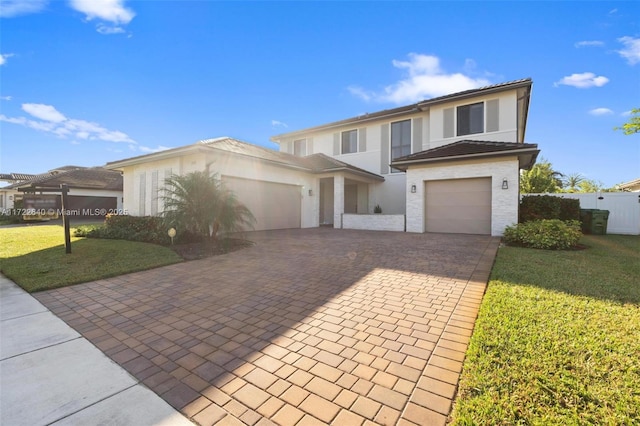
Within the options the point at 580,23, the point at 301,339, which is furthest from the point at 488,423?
the point at 580,23

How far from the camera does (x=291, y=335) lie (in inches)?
119

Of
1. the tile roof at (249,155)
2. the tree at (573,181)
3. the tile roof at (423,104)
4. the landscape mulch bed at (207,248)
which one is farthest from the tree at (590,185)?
the landscape mulch bed at (207,248)

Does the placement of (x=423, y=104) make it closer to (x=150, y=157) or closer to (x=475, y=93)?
(x=475, y=93)

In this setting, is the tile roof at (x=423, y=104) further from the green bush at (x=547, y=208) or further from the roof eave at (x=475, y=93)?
the green bush at (x=547, y=208)

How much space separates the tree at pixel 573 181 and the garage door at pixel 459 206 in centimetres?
3192

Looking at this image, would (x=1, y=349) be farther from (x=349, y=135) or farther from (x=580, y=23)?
(x=349, y=135)

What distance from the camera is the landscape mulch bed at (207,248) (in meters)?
7.48

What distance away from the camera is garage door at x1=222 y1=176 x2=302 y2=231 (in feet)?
40.1

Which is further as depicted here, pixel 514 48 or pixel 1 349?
pixel 514 48

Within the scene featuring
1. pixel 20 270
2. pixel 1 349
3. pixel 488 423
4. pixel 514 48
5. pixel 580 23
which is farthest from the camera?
pixel 514 48

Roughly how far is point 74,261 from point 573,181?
46.8 meters

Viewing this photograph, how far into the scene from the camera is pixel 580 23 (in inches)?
354

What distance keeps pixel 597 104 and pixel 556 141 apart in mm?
10753

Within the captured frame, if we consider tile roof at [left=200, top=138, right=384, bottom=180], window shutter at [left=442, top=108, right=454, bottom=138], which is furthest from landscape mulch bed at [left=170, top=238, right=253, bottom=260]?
window shutter at [left=442, top=108, right=454, bottom=138]
